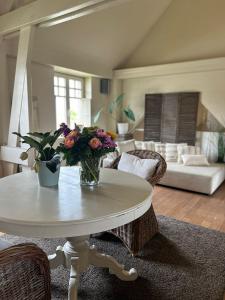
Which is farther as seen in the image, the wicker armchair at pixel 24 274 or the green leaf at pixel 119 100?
the green leaf at pixel 119 100

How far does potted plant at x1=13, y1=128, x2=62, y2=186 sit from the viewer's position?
1.52 m

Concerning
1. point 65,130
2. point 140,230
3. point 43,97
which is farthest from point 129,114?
point 65,130

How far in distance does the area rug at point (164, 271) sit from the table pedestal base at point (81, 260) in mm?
80

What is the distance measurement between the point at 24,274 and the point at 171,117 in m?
4.64

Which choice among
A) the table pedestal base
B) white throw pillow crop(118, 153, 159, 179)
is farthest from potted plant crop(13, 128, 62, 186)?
white throw pillow crop(118, 153, 159, 179)

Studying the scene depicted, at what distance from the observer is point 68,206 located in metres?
1.28

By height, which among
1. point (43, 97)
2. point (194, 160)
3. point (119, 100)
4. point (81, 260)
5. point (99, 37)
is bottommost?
point (81, 260)

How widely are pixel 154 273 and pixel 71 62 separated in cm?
406

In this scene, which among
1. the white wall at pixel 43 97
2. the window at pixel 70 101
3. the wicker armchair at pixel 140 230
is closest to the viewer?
the wicker armchair at pixel 140 230

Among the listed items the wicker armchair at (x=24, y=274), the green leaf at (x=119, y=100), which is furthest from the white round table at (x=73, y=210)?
the green leaf at (x=119, y=100)

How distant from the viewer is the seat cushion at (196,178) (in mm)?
3592

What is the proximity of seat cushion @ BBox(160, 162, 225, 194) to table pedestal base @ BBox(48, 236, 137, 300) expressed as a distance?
89.2 inches

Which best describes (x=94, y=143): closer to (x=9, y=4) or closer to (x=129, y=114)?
(x=9, y=4)

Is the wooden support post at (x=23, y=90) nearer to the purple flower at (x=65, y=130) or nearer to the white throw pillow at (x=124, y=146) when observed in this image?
the white throw pillow at (x=124, y=146)
